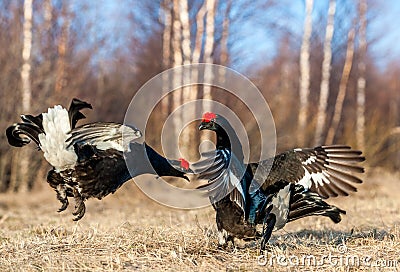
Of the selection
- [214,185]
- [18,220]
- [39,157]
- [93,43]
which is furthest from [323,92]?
[214,185]

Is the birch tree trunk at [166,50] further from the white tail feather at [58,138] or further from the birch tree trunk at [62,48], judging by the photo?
the white tail feather at [58,138]

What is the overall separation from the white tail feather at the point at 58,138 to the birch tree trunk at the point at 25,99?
693 cm

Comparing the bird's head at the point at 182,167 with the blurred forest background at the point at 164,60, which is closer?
the bird's head at the point at 182,167

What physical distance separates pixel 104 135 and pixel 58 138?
1.40ft

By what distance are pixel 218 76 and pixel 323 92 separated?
316 cm

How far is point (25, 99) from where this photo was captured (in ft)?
37.2

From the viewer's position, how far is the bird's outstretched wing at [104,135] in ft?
15.1

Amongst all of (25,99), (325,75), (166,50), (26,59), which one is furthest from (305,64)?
(25,99)

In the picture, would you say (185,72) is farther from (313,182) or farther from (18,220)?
(313,182)

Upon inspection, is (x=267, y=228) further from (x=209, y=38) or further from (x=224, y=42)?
(x=224, y=42)

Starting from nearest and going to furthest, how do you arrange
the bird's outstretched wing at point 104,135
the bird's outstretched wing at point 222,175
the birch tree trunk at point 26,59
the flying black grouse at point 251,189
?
the bird's outstretched wing at point 222,175 < the flying black grouse at point 251,189 < the bird's outstretched wing at point 104,135 < the birch tree trunk at point 26,59

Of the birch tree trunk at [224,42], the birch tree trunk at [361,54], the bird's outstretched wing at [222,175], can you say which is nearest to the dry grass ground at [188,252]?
the bird's outstretched wing at [222,175]

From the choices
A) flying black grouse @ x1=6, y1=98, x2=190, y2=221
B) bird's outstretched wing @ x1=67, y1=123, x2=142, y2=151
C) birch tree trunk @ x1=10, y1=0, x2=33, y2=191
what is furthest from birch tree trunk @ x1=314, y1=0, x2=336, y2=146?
bird's outstretched wing @ x1=67, y1=123, x2=142, y2=151

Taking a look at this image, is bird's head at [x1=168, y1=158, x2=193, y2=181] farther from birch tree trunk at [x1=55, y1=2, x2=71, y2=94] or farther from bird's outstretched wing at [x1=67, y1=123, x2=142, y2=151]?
birch tree trunk at [x1=55, y1=2, x2=71, y2=94]
